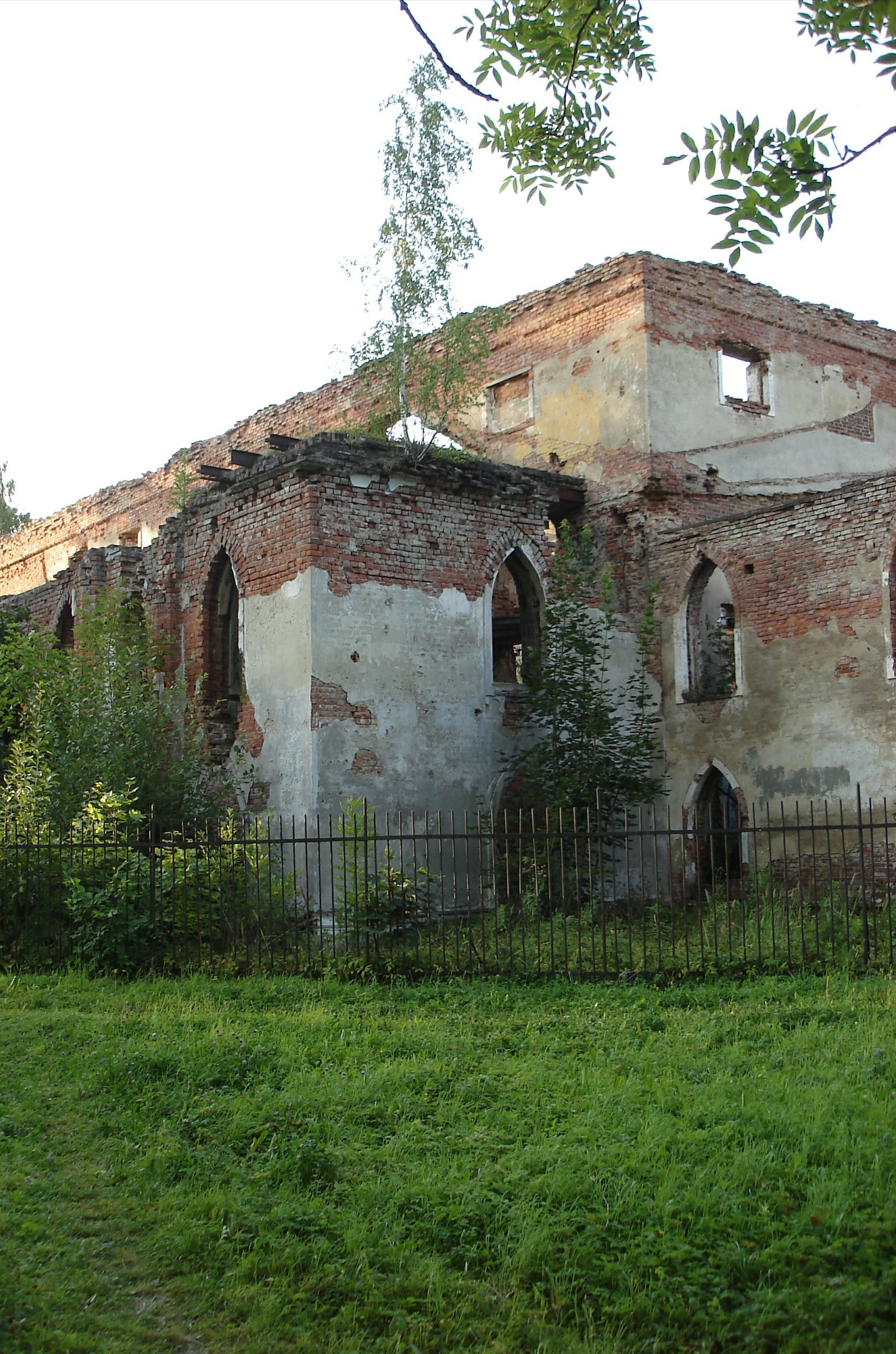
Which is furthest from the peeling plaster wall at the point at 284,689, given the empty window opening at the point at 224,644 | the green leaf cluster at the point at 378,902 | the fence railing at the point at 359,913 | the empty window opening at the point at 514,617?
the empty window opening at the point at 514,617

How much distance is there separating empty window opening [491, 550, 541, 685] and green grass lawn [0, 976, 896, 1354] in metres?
7.82

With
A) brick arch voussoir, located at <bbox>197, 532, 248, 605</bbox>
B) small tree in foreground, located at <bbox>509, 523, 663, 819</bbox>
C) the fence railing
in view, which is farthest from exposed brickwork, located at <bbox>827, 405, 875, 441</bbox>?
brick arch voussoir, located at <bbox>197, 532, 248, 605</bbox>

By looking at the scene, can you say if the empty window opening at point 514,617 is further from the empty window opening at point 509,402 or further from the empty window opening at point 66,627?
the empty window opening at point 66,627

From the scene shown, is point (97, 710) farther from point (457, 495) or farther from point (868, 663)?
point (868, 663)

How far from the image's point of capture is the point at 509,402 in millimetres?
18969

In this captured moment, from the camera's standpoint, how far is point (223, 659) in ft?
51.8

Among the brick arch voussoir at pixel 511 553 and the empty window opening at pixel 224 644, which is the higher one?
the brick arch voussoir at pixel 511 553

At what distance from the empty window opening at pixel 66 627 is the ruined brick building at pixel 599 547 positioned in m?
0.05

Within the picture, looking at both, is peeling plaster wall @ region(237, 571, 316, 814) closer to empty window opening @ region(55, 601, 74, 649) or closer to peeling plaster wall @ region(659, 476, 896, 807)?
peeling plaster wall @ region(659, 476, 896, 807)

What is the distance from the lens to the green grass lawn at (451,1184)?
14.6ft

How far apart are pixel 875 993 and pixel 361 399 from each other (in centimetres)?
1492

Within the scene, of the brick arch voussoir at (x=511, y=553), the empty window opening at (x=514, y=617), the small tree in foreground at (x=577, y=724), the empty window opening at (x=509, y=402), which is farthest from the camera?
the empty window opening at (x=509, y=402)

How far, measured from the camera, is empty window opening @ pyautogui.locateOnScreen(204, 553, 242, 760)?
1545cm

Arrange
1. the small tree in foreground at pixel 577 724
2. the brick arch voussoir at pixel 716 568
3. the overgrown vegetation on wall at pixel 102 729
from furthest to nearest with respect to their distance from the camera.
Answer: the brick arch voussoir at pixel 716 568
the small tree in foreground at pixel 577 724
the overgrown vegetation on wall at pixel 102 729
